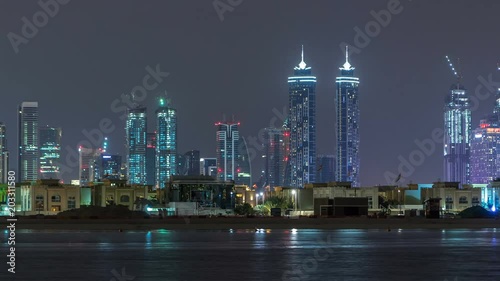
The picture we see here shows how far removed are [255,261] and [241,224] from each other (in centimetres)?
7389

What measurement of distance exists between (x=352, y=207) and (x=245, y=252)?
87.5 meters

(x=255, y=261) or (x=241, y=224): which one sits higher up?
(x=255, y=261)

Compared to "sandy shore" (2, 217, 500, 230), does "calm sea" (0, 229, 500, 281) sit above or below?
above

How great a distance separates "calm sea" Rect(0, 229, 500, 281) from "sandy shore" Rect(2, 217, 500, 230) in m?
42.8

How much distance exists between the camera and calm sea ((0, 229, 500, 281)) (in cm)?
4328

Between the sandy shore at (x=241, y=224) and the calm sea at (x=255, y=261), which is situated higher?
the calm sea at (x=255, y=261)

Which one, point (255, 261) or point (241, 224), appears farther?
point (241, 224)

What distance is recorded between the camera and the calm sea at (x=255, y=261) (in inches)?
1704

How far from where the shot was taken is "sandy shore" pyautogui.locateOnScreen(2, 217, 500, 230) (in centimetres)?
11375

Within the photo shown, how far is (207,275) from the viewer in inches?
1708

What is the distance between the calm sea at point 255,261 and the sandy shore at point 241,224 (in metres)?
42.8

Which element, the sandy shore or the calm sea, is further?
the sandy shore

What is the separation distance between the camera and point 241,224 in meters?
125

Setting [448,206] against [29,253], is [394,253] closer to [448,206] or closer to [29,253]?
[29,253]
